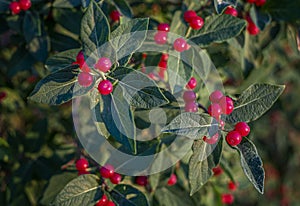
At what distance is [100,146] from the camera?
174 cm

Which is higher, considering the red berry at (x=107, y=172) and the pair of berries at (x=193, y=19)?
the pair of berries at (x=193, y=19)

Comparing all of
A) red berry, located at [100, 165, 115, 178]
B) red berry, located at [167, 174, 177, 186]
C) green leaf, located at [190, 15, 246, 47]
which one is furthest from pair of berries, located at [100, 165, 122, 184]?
green leaf, located at [190, 15, 246, 47]

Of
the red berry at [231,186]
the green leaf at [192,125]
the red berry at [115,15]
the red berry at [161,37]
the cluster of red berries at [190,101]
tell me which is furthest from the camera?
the red berry at [231,186]

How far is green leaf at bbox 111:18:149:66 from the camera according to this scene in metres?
1.33

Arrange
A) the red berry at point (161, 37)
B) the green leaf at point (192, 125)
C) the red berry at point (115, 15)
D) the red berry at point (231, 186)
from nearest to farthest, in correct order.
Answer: the green leaf at point (192, 125) < the red berry at point (161, 37) < the red berry at point (115, 15) < the red berry at point (231, 186)

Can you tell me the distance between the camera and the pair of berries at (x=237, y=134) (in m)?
1.35

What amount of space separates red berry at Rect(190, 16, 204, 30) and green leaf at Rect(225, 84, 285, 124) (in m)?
0.29

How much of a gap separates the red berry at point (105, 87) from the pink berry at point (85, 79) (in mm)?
28

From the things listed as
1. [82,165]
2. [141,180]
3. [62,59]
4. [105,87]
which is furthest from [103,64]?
[141,180]

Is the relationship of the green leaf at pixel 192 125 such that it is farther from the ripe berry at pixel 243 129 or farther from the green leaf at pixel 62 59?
the green leaf at pixel 62 59

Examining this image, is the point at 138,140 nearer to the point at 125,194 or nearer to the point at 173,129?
the point at 125,194

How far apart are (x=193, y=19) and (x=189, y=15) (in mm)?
28

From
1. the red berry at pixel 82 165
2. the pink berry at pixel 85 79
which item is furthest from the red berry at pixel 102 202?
the pink berry at pixel 85 79

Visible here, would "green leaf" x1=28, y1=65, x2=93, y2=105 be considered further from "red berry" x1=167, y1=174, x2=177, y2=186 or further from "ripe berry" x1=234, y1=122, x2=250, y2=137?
"red berry" x1=167, y1=174, x2=177, y2=186
